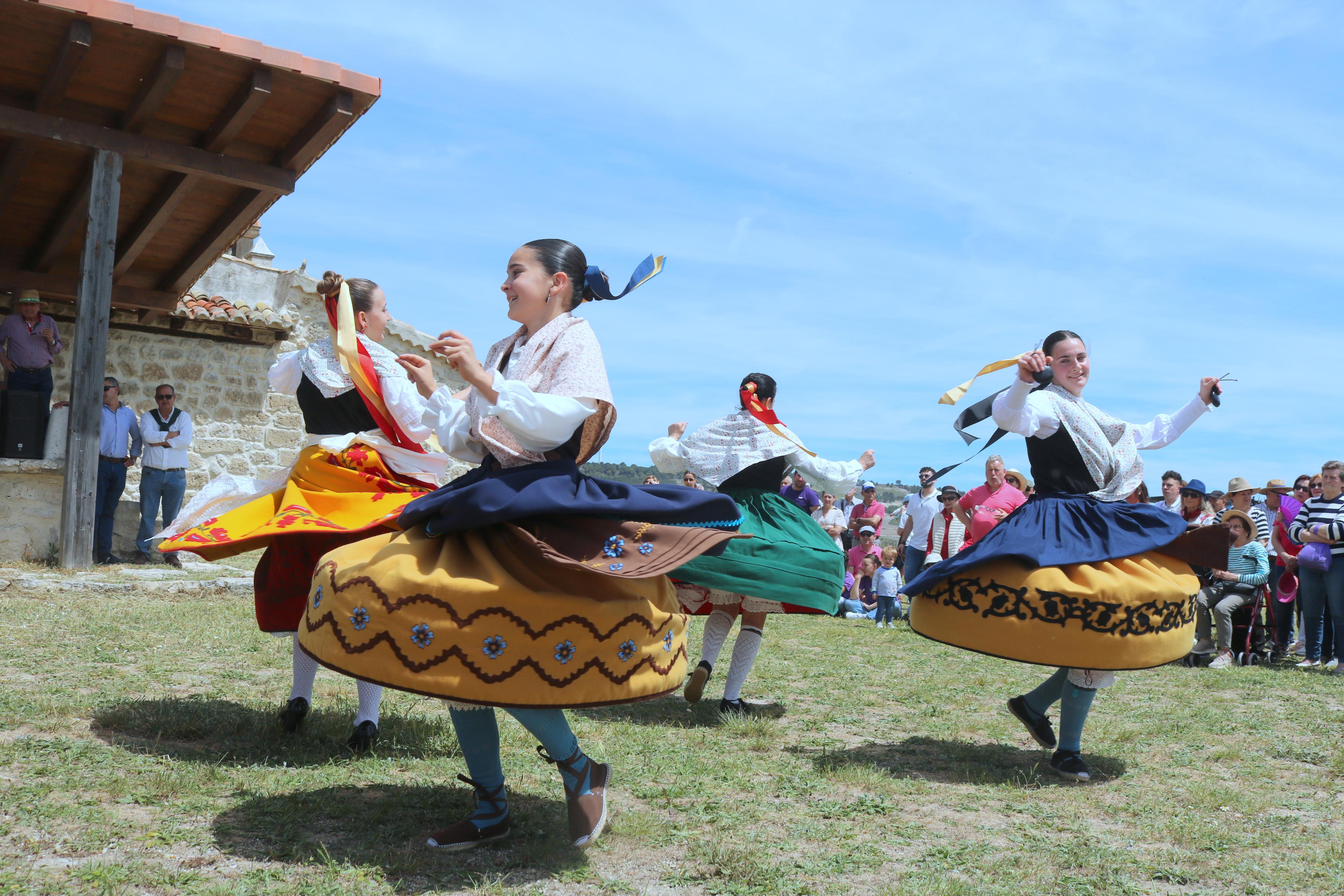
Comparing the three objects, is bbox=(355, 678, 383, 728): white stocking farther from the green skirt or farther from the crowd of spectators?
the crowd of spectators

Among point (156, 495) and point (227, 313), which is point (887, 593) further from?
point (227, 313)

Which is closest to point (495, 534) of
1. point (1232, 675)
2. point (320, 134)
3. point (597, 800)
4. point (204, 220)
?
point (597, 800)

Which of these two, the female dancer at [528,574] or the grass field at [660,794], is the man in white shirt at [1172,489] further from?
the female dancer at [528,574]

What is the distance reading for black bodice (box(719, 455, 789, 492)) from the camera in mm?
5965

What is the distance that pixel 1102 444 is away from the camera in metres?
4.81

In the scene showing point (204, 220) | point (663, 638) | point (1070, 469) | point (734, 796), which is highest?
point (204, 220)

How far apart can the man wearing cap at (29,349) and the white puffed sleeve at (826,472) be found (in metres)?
9.00

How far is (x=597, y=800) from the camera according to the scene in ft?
11.1

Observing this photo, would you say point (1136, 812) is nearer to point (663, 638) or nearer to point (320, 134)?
point (663, 638)

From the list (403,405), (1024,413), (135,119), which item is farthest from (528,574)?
(135,119)

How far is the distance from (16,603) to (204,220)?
19.8ft

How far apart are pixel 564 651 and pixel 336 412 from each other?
2319 mm

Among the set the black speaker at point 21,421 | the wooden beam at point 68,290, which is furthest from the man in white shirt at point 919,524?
the wooden beam at point 68,290

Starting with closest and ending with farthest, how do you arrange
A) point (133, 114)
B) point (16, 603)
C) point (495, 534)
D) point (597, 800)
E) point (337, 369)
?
point (495, 534)
point (597, 800)
point (337, 369)
point (16, 603)
point (133, 114)
